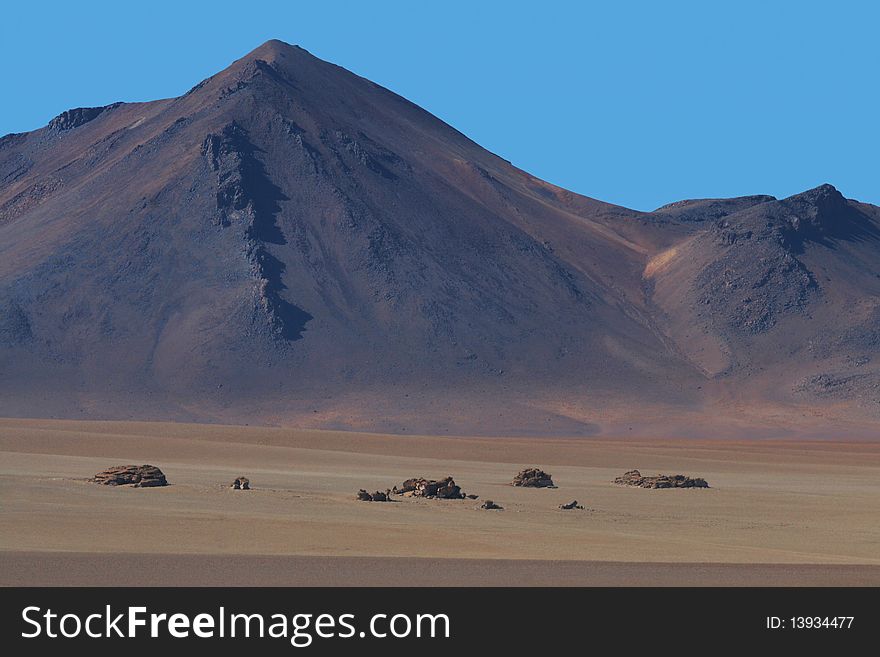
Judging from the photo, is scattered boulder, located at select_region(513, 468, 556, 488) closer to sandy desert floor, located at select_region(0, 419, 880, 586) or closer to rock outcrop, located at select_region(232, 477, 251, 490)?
sandy desert floor, located at select_region(0, 419, 880, 586)

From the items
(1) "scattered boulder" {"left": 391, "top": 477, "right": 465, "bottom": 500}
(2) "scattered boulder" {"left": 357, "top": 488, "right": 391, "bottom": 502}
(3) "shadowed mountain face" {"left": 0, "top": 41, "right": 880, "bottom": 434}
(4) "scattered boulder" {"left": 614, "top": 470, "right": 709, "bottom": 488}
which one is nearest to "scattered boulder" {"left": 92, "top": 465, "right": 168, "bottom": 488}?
(2) "scattered boulder" {"left": 357, "top": 488, "right": 391, "bottom": 502}

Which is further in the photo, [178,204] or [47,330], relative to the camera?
[178,204]

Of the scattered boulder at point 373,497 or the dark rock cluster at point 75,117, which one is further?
the dark rock cluster at point 75,117

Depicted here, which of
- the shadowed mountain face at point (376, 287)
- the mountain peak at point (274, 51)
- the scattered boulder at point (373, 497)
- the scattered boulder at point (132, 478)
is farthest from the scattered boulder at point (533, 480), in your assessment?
the mountain peak at point (274, 51)

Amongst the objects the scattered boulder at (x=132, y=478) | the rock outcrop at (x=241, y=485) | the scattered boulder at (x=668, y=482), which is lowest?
the scattered boulder at (x=668, y=482)

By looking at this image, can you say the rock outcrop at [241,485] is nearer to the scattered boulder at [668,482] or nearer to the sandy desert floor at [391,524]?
the sandy desert floor at [391,524]

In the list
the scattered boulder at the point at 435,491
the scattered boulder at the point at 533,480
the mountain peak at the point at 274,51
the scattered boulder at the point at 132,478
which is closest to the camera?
the scattered boulder at the point at 132,478

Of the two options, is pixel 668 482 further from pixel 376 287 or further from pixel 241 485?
pixel 376 287
